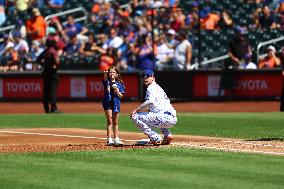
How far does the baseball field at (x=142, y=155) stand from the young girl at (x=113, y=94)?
1.28 feet

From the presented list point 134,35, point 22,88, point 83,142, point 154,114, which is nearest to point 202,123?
point 83,142

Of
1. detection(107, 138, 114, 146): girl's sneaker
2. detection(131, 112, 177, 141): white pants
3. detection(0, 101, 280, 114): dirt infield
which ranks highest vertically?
detection(131, 112, 177, 141): white pants

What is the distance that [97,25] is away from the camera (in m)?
35.5

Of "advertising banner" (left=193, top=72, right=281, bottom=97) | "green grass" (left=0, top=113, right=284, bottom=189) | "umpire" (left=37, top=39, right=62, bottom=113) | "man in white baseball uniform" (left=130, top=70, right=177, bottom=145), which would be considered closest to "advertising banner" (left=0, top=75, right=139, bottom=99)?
"advertising banner" (left=193, top=72, right=281, bottom=97)

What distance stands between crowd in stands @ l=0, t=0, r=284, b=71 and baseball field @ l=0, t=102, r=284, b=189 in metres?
6.64

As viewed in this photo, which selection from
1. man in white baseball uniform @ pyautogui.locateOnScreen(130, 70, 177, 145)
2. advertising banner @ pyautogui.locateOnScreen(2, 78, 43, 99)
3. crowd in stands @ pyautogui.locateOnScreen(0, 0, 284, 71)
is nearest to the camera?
man in white baseball uniform @ pyautogui.locateOnScreen(130, 70, 177, 145)

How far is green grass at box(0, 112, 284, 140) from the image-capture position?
66.9ft

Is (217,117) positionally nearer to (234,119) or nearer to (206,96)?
(234,119)

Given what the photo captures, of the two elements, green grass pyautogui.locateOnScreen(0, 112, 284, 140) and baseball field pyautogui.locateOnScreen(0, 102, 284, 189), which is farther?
green grass pyautogui.locateOnScreen(0, 112, 284, 140)

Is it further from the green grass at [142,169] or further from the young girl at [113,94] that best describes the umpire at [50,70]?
the green grass at [142,169]

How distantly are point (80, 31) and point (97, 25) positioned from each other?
88cm

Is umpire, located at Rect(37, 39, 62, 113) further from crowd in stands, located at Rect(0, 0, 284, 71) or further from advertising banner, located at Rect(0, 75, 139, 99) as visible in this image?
advertising banner, located at Rect(0, 75, 139, 99)

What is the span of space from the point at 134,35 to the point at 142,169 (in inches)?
835

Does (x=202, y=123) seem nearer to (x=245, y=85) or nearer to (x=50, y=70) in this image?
(x=50, y=70)
